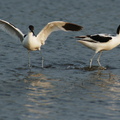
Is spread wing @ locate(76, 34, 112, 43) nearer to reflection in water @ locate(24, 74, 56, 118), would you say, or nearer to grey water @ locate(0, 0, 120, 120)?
grey water @ locate(0, 0, 120, 120)

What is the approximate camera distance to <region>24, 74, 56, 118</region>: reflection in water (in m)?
7.79

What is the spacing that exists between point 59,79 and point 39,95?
1848mm

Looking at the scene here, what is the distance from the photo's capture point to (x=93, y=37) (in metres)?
12.5

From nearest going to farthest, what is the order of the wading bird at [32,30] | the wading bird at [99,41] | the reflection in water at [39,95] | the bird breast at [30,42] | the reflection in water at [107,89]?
the reflection in water at [39,95], the reflection in water at [107,89], the wading bird at [32,30], the bird breast at [30,42], the wading bird at [99,41]

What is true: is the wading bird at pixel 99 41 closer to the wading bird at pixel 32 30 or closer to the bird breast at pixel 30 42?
the wading bird at pixel 32 30

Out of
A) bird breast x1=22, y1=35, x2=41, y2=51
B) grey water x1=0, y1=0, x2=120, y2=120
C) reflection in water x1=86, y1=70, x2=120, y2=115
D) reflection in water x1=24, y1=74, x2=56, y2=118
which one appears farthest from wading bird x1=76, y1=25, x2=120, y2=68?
reflection in water x1=24, y1=74, x2=56, y2=118

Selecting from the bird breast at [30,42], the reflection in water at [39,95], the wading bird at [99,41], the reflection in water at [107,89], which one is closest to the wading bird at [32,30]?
the bird breast at [30,42]

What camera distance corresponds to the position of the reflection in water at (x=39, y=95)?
7.79 meters

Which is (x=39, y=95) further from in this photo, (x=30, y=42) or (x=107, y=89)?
(x=30, y=42)

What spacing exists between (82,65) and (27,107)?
490cm

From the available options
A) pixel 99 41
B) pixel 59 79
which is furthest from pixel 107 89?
pixel 99 41

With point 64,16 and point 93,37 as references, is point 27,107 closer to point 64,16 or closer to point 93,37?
point 93,37

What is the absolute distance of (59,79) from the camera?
10641 millimetres

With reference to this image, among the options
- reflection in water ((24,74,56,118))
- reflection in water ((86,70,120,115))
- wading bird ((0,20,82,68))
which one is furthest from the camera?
wading bird ((0,20,82,68))
